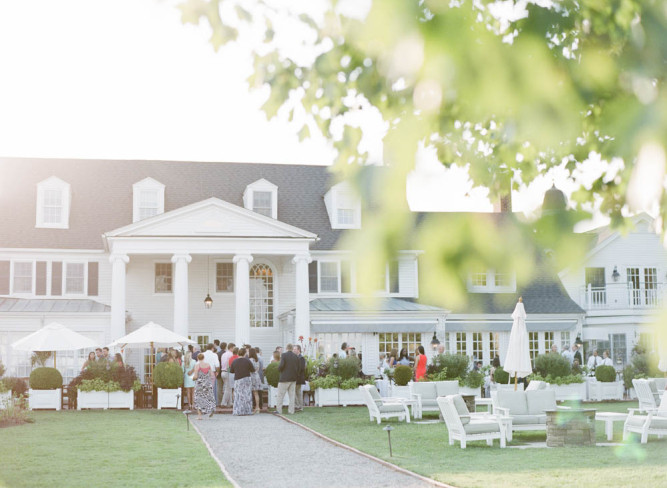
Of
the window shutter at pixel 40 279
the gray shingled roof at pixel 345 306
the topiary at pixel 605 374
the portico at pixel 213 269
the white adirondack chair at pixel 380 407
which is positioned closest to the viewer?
the white adirondack chair at pixel 380 407

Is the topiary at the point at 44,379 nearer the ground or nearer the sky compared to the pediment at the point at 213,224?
nearer the ground

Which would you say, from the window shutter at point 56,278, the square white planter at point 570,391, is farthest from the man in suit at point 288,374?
the window shutter at point 56,278

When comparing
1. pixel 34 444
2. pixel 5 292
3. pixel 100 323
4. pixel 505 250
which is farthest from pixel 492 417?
pixel 5 292

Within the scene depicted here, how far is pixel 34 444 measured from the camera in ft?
57.7

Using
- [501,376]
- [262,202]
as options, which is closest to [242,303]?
[262,202]

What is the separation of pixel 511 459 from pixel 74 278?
83.2ft

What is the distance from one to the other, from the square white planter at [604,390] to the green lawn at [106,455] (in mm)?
14954

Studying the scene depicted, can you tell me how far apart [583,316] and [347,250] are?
41127mm

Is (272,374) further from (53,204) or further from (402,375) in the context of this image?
(53,204)

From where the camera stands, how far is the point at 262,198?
3853 centimetres

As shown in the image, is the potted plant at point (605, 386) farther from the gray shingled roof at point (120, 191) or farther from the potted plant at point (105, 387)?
the potted plant at point (105, 387)

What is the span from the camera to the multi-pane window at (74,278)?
36250mm

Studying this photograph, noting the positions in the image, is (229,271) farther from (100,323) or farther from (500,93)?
(500,93)

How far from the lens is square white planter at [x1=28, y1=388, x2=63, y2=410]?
2728cm
